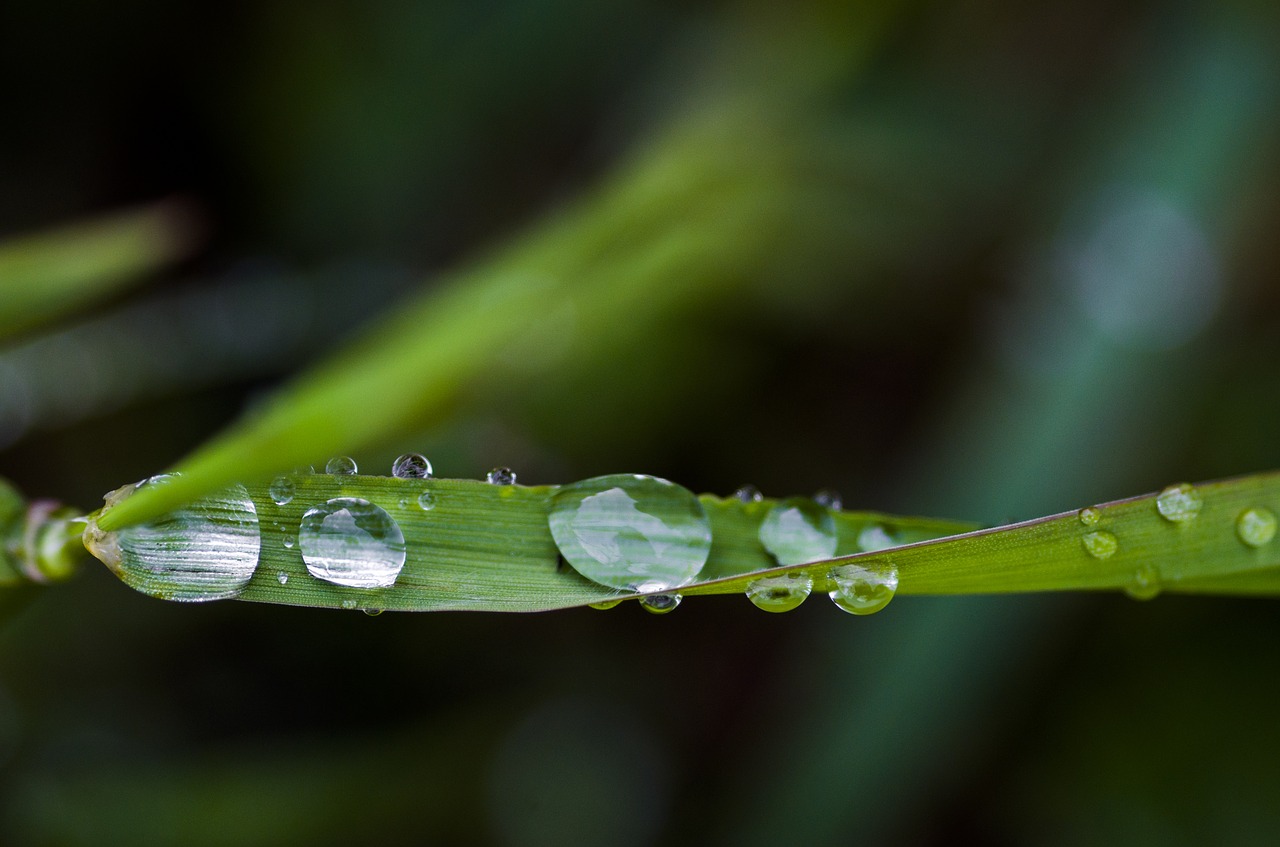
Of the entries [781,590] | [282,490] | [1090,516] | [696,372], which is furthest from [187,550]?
[696,372]

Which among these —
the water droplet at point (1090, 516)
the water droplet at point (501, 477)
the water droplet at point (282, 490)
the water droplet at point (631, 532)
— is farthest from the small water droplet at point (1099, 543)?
the water droplet at point (282, 490)

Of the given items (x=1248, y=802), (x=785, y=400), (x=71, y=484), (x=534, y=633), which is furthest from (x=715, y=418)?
(x=71, y=484)

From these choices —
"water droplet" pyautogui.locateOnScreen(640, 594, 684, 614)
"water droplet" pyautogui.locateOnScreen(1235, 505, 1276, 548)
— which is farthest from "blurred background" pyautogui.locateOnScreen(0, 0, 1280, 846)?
"water droplet" pyautogui.locateOnScreen(1235, 505, 1276, 548)

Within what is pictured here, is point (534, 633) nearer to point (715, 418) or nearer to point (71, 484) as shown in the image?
point (715, 418)

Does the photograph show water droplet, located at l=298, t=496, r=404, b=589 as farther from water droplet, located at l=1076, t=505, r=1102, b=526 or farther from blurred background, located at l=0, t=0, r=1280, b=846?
blurred background, located at l=0, t=0, r=1280, b=846

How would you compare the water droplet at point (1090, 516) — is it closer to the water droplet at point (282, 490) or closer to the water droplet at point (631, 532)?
the water droplet at point (631, 532)

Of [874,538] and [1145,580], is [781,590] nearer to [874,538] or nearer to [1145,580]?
[874,538]
